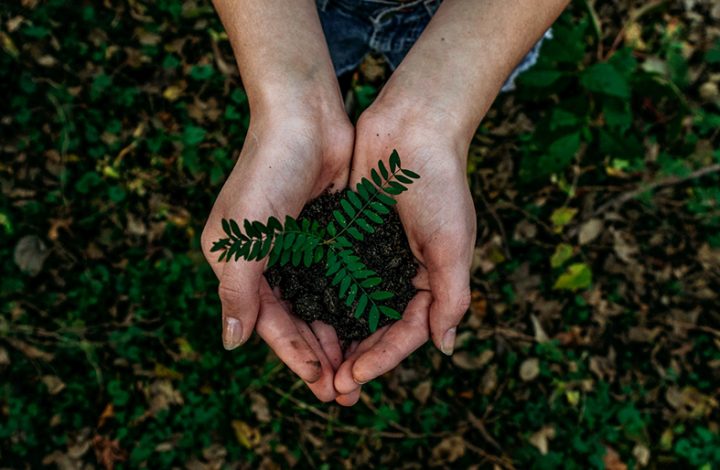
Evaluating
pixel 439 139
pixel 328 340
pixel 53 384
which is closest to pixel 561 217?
pixel 439 139

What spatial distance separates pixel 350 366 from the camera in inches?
106

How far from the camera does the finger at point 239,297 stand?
2.44m

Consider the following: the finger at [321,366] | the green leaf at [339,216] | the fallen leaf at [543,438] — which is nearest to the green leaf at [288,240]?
the green leaf at [339,216]

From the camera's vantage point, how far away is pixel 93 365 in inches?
158

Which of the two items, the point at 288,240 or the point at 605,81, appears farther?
the point at 605,81

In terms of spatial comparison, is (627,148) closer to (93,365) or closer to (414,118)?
(414,118)

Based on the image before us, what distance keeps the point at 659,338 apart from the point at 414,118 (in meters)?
2.59

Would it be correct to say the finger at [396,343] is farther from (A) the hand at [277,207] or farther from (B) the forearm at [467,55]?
(B) the forearm at [467,55]

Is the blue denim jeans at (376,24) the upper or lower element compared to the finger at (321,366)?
upper

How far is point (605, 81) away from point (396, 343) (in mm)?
2413

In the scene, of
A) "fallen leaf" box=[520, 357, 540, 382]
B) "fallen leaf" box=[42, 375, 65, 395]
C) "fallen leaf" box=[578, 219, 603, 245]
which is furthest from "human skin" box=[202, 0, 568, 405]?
"fallen leaf" box=[42, 375, 65, 395]

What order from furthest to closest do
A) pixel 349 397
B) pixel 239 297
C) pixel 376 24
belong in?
pixel 376 24
pixel 349 397
pixel 239 297

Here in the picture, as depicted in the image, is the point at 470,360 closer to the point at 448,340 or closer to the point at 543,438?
the point at 543,438

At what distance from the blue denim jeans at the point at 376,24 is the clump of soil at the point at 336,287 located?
1.08 metres
